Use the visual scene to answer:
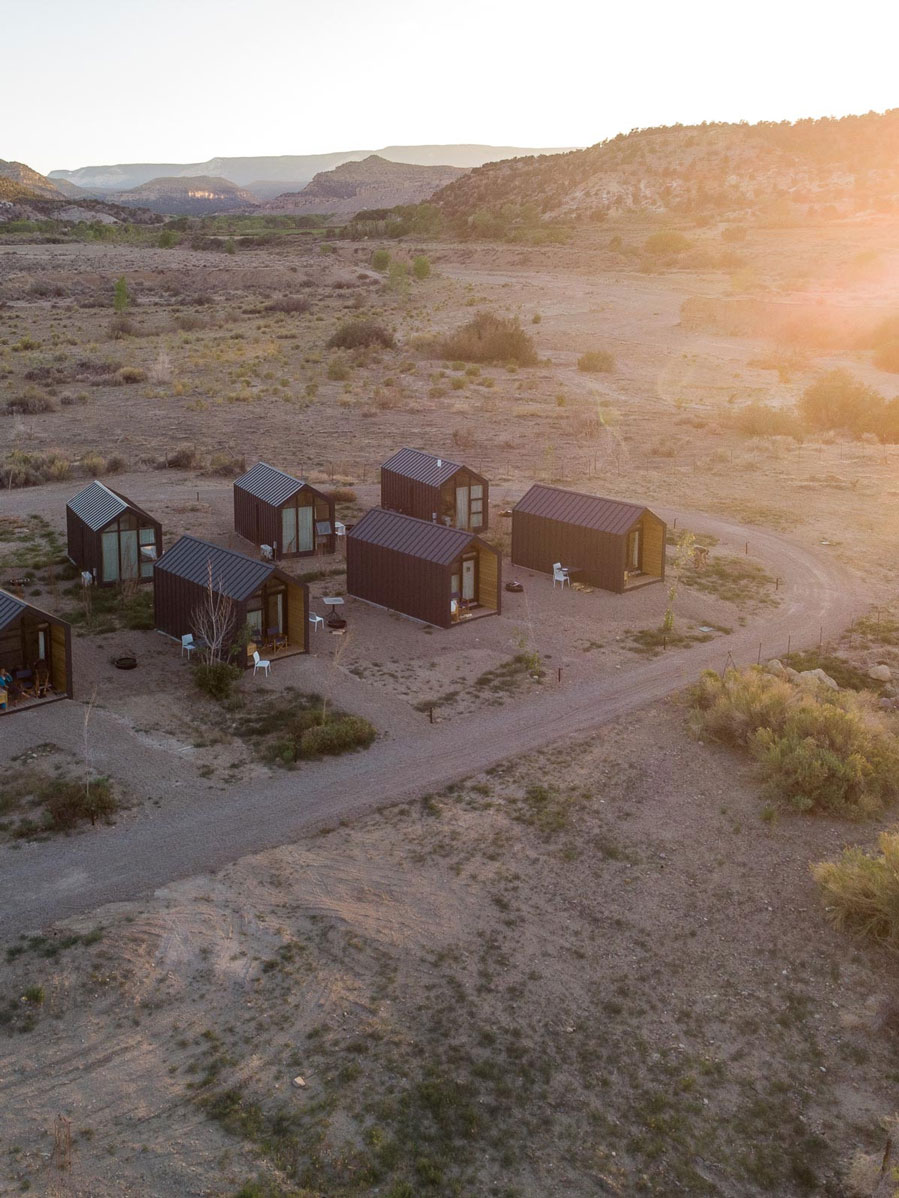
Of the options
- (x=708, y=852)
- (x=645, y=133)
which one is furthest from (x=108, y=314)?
(x=645, y=133)

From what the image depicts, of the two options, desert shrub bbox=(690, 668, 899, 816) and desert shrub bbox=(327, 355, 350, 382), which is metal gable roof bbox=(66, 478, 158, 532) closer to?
desert shrub bbox=(690, 668, 899, 816)

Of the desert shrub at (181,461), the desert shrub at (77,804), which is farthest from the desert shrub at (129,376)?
the desert shrub at (77,804)

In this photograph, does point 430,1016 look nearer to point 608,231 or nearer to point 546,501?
point 546,501

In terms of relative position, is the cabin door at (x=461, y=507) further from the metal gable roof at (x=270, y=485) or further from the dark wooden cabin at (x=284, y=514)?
the metal gable roof at (x=270, y=485)

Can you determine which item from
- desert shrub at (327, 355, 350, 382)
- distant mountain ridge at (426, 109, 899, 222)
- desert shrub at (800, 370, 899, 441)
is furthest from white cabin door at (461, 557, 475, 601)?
distant mountain ridge at (426, 109, 899, 222)

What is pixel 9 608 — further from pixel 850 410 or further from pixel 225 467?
pixel 850 410

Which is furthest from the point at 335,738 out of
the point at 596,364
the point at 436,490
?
the point at 596,364
